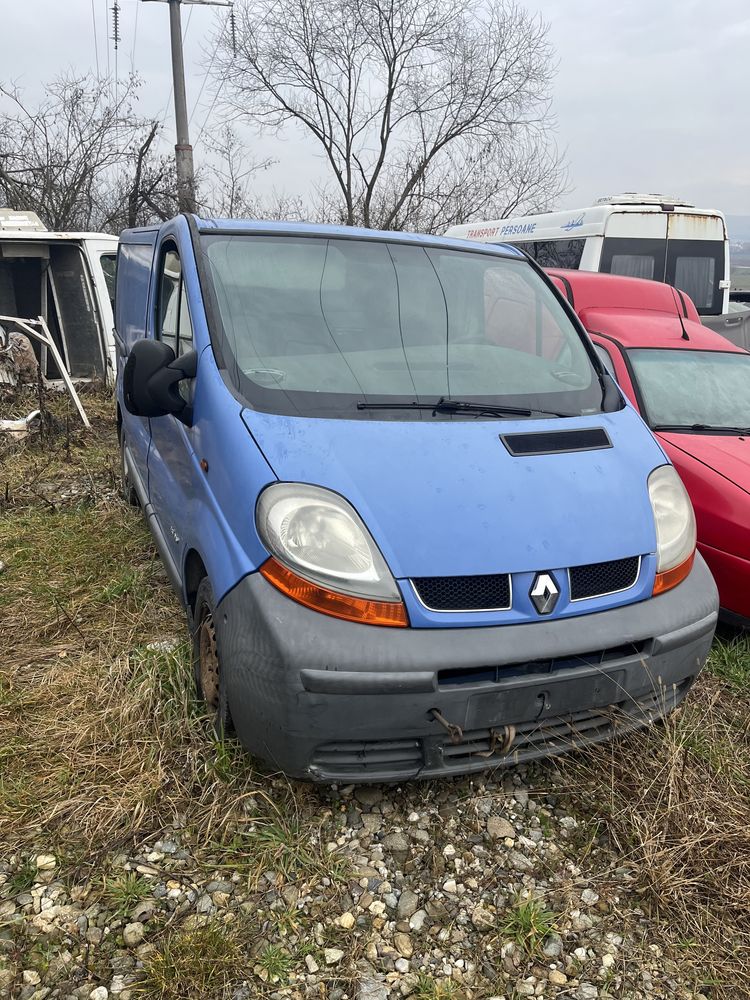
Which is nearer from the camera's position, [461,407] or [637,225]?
[461,407]

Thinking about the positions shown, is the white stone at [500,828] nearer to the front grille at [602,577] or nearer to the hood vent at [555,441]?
the front grille at [602,577]

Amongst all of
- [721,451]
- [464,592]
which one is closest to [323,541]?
[464,592]

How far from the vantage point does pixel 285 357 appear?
274 cm

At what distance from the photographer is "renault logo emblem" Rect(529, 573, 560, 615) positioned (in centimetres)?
222

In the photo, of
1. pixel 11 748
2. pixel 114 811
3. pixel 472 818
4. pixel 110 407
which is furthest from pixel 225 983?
pixel 110 407

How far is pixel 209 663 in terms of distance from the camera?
8.74ft

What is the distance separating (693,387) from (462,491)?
2.74m

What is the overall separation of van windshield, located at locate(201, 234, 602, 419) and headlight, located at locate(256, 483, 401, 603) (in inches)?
15.8

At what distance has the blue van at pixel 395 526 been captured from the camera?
2.12 m

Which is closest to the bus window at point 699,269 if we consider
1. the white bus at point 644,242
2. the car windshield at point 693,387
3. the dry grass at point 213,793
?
the white bus at point 644,242

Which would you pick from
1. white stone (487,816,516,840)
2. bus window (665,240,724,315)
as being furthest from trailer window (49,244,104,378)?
bus window (665,240,724,315)

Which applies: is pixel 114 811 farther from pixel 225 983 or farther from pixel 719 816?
pixel 719 816

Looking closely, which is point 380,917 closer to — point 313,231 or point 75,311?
point 313,231

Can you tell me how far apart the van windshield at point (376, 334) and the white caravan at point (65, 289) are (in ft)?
18.7
